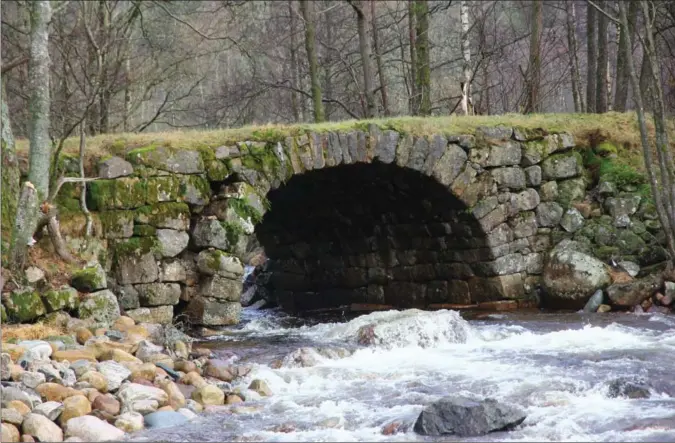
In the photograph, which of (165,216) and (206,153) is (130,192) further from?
(206,153)

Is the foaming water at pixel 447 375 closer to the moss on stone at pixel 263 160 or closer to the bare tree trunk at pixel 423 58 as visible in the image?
the moss on stone at pixel 263 160

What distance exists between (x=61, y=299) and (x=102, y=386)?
2140 mm

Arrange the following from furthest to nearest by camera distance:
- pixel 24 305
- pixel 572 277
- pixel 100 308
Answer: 1. pixel 572 277
2. pixel 100 308
3. pixel 24 305

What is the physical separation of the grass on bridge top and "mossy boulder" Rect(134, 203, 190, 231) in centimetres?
71

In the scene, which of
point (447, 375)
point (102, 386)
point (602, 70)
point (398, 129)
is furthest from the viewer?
point (602, 70)

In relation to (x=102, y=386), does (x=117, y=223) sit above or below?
above

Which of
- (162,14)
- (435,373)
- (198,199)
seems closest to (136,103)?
(162,14)

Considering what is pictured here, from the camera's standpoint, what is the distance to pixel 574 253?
11234 mm

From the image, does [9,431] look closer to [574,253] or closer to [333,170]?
[333,170]

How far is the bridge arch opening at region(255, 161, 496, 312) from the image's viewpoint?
38.2 feet

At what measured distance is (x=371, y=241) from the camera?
13180mm

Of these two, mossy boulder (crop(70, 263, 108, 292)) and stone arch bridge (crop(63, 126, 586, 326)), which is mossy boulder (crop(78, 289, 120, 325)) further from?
stone arch bridge (crop(63, 126, 586, 326))

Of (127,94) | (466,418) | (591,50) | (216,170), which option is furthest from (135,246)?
(591,50)

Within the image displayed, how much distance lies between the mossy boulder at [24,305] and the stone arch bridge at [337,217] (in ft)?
4.14
